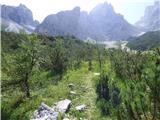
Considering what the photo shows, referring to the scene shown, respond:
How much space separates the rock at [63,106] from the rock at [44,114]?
107 centimetres

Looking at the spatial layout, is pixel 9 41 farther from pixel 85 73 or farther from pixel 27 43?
pixel 27 43

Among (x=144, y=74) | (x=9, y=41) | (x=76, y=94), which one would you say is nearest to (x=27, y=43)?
(x=76, y=94)

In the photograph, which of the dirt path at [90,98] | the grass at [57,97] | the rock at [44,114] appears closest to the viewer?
the rock at [44,114]

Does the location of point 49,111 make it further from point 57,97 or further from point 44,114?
point 57,97

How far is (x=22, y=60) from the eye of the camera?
40625 mm

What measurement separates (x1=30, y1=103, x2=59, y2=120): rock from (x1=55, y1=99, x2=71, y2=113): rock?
1.07 m

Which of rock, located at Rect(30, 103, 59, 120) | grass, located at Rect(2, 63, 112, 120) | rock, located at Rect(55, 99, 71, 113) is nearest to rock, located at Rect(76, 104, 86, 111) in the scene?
grass, located at Rect(2, 63, 112, 120)

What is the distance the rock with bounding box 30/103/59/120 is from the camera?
103 feet

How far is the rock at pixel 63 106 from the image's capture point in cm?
3355

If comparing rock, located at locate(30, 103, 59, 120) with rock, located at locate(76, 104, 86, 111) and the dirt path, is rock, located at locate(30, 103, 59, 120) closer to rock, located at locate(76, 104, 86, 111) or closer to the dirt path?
rock, located at locate(76, 104, 86, 111)

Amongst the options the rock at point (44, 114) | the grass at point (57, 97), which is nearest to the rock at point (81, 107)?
the grass at point (57, 97)

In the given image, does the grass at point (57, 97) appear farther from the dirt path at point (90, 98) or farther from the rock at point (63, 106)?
the rock at point (63, 106)

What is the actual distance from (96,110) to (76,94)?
22.5ft

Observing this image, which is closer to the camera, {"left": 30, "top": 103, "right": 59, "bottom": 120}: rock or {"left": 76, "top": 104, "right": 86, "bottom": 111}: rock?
{"left": 30, "top": 103, "right": 59, "bottom": 120}: rock
